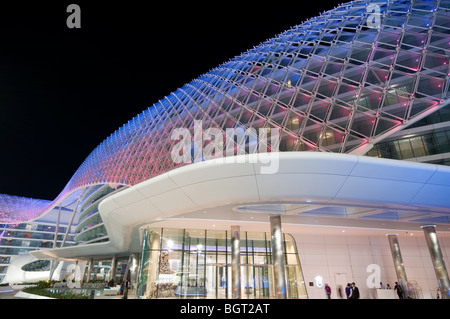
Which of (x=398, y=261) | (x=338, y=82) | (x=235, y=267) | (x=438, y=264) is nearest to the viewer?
(x=338, y=82)

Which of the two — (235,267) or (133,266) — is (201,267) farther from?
(133,266)

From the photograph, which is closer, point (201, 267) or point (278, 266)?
point (278, 266)

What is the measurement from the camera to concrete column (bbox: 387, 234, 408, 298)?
24.6 meters

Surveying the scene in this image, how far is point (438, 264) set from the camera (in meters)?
20.2

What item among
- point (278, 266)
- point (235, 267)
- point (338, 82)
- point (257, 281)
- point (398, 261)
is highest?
point (338, 82)

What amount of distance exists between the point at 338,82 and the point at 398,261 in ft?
58.1

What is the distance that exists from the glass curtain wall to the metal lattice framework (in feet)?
22.7

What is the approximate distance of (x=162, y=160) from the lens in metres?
26.6

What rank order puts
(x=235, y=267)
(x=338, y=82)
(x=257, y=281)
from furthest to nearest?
(x=257, y=281)
(x=235, y=267)
(x=338, y=82)

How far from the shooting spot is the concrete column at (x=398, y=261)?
80.6 feet

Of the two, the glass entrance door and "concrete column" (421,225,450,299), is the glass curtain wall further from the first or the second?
"concrete column" (421,225,450,299)

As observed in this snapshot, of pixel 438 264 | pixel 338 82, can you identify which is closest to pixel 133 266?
pixel 438 264

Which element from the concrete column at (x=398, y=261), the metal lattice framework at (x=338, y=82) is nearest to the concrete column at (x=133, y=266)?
the metal lattice framework at (x=338, y=82)

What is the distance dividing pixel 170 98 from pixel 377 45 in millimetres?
25405
